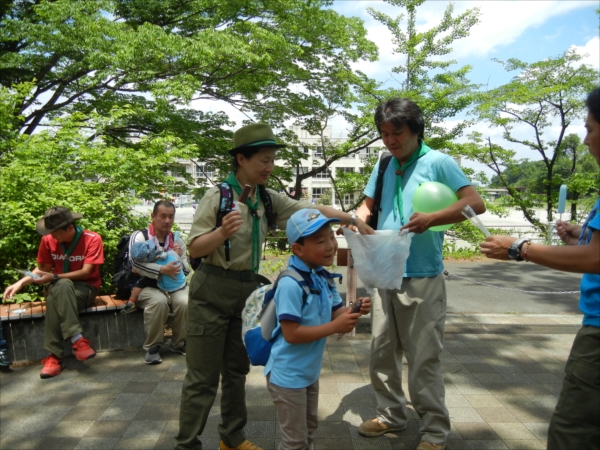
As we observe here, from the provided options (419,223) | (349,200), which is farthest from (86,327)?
(349,200)

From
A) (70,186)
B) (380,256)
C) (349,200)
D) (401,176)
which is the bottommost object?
(380,256)

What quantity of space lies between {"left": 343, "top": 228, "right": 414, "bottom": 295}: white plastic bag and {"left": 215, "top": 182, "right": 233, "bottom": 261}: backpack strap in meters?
0.72

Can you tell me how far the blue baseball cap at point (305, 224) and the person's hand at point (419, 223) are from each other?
535 millimetres

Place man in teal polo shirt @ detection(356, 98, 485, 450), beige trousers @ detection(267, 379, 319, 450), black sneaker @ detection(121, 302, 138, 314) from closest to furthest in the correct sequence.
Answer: beige trousers @ detection(267, 379, 319, 450), man in teal polo shirt @ detection(356, 98, 485, 450), black sneaker @ detection(121, 302, 138, 314)

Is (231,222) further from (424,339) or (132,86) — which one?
(132,86)

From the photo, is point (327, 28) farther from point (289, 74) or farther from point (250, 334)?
point (250, 334)

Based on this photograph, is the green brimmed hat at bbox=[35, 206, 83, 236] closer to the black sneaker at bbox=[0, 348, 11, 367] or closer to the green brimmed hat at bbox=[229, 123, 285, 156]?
the black sneaker at bbox=[0, 348, 11, 367]

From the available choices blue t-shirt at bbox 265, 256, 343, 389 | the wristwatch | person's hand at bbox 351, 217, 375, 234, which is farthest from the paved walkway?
the wristwatch

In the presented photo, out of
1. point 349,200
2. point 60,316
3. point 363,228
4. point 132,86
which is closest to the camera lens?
point 363,228

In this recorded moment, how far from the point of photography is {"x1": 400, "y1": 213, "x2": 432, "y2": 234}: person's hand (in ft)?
8.83

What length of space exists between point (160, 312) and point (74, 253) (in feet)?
3.46

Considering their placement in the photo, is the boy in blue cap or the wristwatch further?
the boy in blue cap

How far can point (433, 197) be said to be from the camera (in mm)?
2773

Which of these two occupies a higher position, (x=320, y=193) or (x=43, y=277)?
(x=320, y=193)
